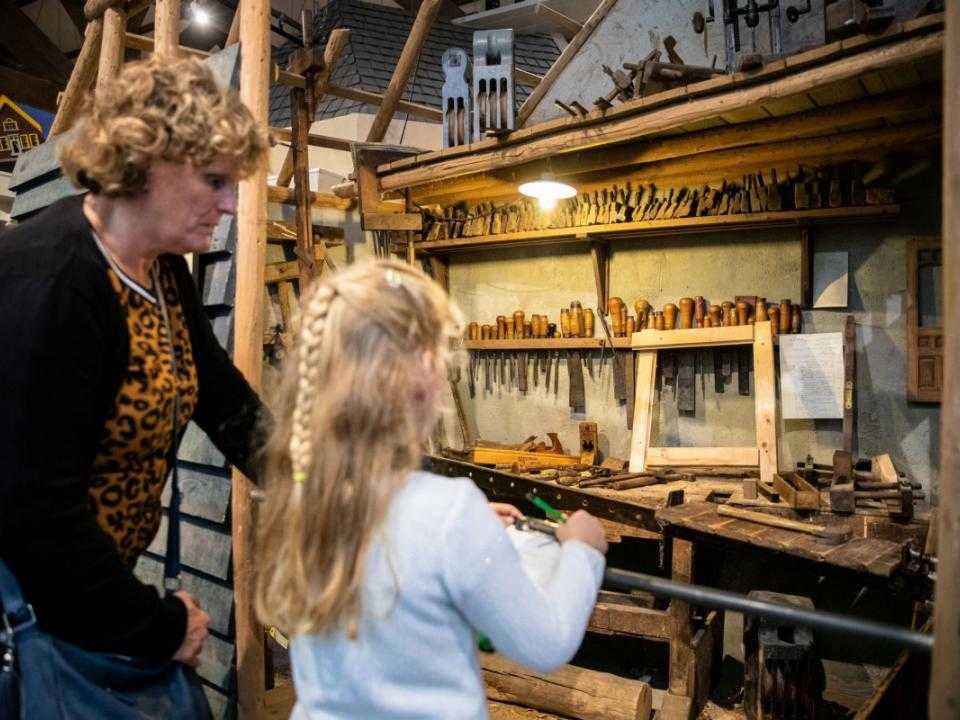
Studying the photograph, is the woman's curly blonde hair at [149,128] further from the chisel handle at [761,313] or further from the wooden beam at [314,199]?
the wooden beam at [314,199]

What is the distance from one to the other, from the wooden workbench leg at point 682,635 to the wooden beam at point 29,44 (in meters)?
9.05

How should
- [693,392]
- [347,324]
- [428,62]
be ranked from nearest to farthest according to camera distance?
[347,324]
[693,392]
[428,62]

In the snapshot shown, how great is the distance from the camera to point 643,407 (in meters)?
5.50

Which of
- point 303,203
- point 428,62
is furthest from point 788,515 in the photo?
point 428,62

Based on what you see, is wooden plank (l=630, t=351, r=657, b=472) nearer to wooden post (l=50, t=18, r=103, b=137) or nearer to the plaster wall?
the plaster wall

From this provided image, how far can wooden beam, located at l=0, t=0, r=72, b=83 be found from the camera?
27.8 feet

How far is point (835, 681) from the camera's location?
4.97m

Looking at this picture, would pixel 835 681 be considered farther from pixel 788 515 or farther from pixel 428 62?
pixel 428 62

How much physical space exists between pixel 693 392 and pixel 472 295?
2.35 m

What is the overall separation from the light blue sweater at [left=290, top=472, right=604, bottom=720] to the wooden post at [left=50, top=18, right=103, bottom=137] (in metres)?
3.99

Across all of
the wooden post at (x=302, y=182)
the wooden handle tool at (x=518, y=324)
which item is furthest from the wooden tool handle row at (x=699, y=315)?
the wooden post at (x=302, y=182)

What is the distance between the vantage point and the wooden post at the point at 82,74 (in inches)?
161

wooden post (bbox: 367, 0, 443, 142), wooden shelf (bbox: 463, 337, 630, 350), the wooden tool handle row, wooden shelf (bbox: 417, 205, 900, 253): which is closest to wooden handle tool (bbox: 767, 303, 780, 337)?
the wooden tool handle row

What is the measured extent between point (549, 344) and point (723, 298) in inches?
56.2
